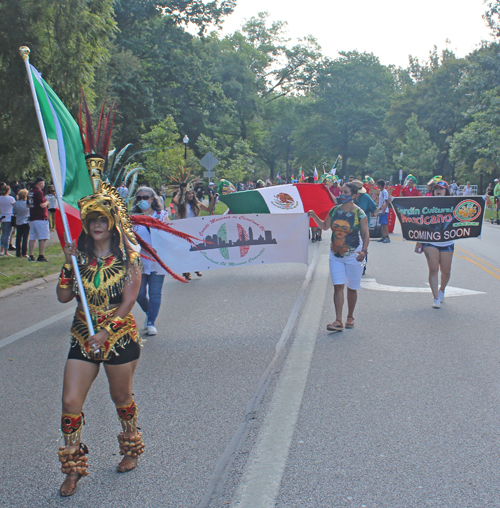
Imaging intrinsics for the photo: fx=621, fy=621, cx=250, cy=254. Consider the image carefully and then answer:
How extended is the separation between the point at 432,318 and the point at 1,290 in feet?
22.8

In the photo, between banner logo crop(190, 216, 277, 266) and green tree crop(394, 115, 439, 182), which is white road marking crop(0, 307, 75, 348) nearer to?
banner logo crop(190, 216, 277, 266)

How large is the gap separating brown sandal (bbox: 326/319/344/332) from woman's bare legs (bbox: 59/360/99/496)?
411 cm

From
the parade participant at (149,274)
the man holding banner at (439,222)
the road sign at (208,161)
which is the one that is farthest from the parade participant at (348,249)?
the road sign at (208,161)

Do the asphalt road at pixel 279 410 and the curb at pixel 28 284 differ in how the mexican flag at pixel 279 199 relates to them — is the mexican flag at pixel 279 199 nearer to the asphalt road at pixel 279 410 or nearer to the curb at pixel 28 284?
the curb at pixel 28 284

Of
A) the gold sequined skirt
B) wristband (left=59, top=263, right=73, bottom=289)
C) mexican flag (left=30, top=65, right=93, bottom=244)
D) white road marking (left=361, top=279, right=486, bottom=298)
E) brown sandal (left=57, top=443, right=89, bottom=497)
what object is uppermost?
mexican flag (left=30, top=65, right=93, bottom=244)

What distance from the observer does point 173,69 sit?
44000mm

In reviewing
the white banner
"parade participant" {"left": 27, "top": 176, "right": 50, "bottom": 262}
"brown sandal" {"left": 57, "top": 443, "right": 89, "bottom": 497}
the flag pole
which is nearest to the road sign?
"parade participant" {"left": 27, "top": 176, "right": 50, "bottom": 262}

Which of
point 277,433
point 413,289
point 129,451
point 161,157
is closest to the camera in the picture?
point 129,451

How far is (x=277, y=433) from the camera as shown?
435 cm

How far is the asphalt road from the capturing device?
11.7 feet

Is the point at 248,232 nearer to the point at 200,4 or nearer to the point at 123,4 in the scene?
the point at 123,4

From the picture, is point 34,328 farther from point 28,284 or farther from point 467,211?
point 467,211

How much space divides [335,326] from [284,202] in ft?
20.1

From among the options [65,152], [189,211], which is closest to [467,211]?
[189,211]
